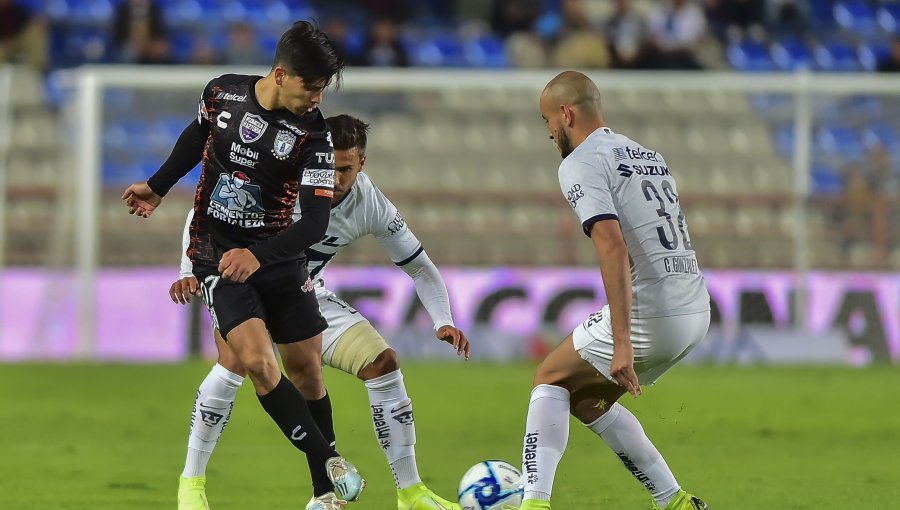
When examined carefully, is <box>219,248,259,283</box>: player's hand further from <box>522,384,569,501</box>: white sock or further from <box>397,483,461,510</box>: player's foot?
<box>397,483,461,510</box>: player's foot

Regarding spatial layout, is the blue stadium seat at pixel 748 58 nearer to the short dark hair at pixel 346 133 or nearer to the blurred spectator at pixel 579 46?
the blurred spectator at pixel 579 46

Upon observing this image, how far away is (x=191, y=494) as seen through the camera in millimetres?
5898

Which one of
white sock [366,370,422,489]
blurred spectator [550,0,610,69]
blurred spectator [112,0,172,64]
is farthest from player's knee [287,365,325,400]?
blurred spectator [112,0,172,64]

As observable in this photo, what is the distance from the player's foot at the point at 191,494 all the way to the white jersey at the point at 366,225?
122 centimetres

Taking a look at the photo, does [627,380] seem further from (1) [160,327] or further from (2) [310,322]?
(1) [160,327]

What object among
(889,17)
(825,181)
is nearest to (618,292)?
(825,181)

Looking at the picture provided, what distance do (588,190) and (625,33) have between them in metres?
13.8

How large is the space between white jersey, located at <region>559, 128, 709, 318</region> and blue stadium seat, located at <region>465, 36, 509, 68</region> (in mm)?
14008

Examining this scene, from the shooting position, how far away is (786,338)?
51.8 feet

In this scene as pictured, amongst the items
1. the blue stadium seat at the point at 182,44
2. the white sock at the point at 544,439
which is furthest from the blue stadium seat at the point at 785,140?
the white sock at the point at 544,439

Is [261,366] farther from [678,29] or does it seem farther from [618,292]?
[678,29]

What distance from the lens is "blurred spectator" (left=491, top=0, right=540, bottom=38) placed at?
19719mm

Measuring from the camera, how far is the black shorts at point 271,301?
229 inches

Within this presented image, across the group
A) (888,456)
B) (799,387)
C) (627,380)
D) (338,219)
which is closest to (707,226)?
(799,387)
